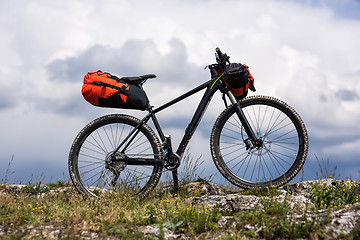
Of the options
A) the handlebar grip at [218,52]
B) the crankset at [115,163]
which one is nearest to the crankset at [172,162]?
the crankset at [115,163]

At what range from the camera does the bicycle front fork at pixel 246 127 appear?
6664 millimetres

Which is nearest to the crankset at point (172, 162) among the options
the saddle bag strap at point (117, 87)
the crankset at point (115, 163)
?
the crankset at point (115, 163)

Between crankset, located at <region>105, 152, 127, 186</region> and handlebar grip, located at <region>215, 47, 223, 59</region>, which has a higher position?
handlebar grip, located at <region>215, 47, 223, 59</region>

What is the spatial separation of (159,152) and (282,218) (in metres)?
2.70

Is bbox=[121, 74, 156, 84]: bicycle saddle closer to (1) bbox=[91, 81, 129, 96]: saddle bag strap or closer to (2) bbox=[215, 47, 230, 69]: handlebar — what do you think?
(1) bbox=[91, 81, 129, 96]: saddle bag strap

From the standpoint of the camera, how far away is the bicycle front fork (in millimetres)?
6664

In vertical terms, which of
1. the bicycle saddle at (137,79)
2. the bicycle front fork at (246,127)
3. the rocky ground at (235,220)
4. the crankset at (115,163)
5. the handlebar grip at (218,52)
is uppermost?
the handlebar grip at (218,52)

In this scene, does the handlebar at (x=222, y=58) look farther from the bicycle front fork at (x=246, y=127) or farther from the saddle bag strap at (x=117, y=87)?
the saddle bag strap at (x=117, y=87)

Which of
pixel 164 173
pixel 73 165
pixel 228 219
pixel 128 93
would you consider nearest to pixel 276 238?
pixel 228 219

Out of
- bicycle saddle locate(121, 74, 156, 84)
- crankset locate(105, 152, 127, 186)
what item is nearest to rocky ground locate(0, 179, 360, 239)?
crankset locate(105, 152, 127, 186)

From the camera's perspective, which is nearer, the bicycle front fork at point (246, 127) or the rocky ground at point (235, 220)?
the rocky ground at point (235, 220)

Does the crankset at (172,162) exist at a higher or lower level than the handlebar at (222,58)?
lower

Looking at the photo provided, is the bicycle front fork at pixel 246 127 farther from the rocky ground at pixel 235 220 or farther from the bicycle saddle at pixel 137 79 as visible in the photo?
the bicycle saddle at pixel 137 79

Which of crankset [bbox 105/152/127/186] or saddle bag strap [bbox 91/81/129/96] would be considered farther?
crankset [bbox 105/152/127/186]
